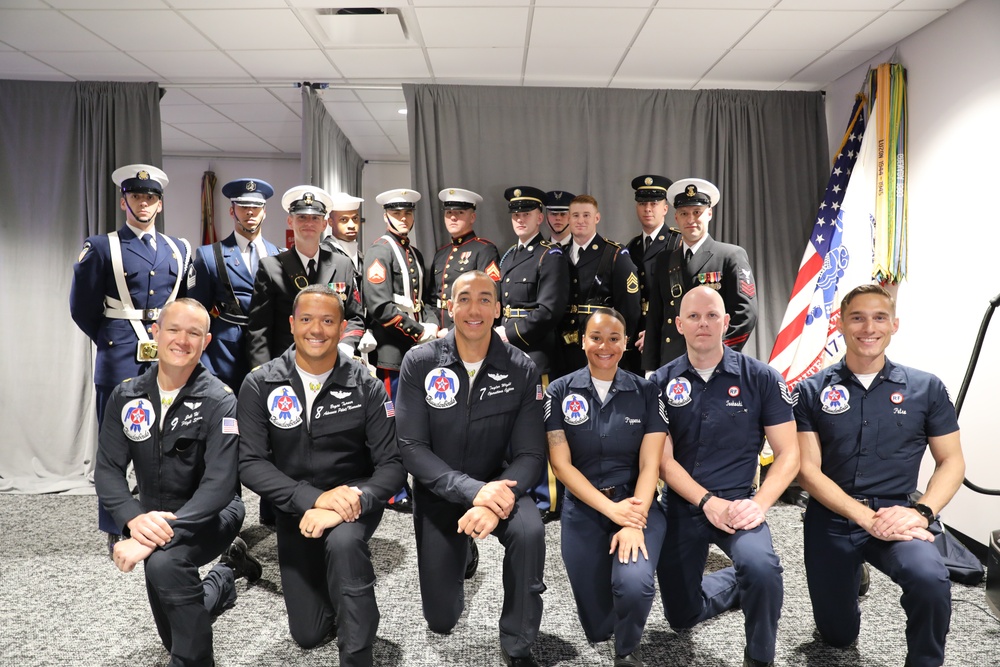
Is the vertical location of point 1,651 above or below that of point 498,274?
below

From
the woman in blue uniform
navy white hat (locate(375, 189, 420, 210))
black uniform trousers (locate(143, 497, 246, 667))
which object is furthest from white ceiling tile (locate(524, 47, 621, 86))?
black uniform trousers (locate(143, 497, 246, 667))

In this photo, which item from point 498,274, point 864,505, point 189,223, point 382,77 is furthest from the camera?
point 189,223

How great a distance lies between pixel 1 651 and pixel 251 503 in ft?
6.04

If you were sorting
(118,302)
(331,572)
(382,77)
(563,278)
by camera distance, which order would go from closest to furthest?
(331,572), (118,302), (563,278), (382,77)

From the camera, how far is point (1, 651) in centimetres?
238

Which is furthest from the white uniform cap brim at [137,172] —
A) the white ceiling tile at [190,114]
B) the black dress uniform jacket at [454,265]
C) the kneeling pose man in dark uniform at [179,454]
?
the white ceiling tile at [190,114]

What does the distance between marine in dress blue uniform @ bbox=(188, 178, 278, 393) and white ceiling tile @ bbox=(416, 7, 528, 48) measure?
1.28 metres

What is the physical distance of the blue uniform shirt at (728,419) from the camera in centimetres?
247

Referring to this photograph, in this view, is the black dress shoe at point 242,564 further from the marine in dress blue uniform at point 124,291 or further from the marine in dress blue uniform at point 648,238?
the marine in dress blue uniform at point 648,238

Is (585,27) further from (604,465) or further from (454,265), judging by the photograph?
(604,465)

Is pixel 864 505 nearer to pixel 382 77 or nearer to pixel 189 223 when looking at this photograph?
pixel 382 77

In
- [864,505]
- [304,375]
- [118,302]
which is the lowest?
[864,505]

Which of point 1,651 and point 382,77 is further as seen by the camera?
point 382,77

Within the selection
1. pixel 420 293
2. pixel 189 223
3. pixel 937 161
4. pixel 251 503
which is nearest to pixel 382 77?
pixel 420 293
